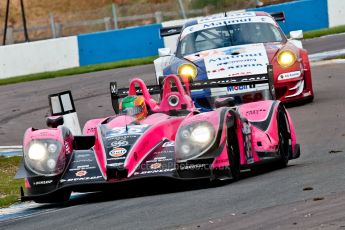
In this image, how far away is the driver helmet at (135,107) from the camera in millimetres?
11078

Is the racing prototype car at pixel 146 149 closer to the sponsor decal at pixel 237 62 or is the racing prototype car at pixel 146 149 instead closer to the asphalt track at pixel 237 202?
the asphalt track at pixel 237 202

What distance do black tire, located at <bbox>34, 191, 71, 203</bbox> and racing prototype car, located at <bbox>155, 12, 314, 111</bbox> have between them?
5973 millimetres

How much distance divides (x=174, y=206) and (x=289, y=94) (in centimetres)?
855

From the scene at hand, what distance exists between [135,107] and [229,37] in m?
7.10

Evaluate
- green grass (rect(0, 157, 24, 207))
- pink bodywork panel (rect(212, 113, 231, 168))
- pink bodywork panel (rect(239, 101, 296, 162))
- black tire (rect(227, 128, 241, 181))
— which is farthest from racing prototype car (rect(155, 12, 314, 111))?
pink bodywork panel (rect(212, 113, 231, 168))

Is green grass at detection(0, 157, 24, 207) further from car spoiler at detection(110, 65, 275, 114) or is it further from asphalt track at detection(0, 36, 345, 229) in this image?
car spoiler at detection(110, 65, 275, 114)

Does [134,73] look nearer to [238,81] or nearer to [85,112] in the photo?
[85,112]

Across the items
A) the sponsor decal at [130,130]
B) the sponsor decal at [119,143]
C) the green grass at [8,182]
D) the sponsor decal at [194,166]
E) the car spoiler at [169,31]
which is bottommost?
the green grass at [8,182]

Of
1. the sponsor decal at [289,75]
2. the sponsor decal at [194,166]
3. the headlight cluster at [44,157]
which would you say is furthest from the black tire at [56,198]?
the sponsor decal at [289,75]

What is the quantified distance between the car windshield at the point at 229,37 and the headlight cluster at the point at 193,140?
7829mm

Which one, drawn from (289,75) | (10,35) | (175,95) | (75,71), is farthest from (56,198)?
(10,35)

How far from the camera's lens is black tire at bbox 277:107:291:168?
11281mm

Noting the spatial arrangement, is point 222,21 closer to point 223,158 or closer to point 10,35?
point 223,158

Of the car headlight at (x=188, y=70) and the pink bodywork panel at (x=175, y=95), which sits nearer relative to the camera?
the pink bodywork panel at (x=175, y=95)
